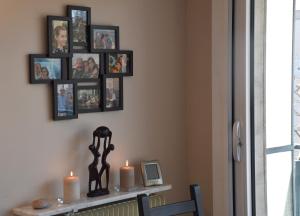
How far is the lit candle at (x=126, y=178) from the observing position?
3.24 m

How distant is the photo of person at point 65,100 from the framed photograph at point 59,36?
0.19 metres

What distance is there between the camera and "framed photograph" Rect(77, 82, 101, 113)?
313cm

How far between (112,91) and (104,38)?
0.33m

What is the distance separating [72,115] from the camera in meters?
3.08

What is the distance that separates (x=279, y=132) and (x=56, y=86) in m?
1.39

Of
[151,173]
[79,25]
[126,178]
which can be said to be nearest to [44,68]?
[79,25]

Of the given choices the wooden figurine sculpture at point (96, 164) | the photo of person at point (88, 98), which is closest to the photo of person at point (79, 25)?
the photo of person at point (88, 98)

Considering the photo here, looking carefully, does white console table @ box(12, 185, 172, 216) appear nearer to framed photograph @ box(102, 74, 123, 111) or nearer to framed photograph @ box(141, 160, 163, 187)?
framed photograph @ box(141, 160, 163, 187)

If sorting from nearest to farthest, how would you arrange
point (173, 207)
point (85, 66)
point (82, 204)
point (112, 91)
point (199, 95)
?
1. point (173, 207)
2. point (82, 204)
3. point (85, 66)
4. point (112, 91)
5. point (199, 95)

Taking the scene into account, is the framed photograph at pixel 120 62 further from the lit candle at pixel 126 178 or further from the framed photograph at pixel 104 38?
the lit candle at pixel 126 178

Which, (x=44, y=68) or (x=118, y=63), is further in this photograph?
(x=118, y=63)

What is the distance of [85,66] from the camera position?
10.3 feet

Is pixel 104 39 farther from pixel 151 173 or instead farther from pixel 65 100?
pixel 151 173

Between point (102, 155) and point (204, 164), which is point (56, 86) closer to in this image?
point (102, 155)
